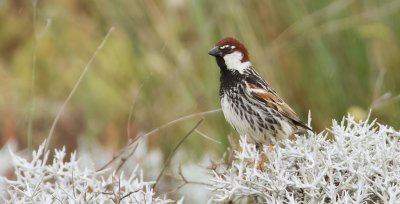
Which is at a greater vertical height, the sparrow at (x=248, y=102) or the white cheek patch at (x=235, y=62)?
the white cheek patch at (x=235, y=62)

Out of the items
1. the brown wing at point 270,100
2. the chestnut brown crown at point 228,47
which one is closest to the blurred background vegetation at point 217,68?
the brown wing at point 270,100

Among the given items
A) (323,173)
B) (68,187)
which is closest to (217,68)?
(68,187)

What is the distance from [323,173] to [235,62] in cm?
91

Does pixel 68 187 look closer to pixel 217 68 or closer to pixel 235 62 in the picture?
pixel 235 62

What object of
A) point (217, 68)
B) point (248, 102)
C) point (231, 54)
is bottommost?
point (248, 102)

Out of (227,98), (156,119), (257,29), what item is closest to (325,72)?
(257,29)

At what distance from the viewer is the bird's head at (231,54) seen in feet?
9.57

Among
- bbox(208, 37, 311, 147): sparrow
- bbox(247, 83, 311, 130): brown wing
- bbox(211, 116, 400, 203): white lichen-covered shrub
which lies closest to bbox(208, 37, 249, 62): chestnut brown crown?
bbox(208, 37, 311, 147): sparrow

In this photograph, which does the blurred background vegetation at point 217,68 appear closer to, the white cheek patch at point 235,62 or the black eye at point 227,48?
the white cheek patch at point 235,62

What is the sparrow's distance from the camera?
2885mm

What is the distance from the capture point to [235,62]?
301cm

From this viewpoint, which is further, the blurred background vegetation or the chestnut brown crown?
the blurred background vegetation

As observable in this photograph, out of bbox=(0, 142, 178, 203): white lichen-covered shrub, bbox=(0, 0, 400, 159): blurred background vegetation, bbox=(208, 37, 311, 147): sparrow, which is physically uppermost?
bbox=(0, 0, 400, 159): blurred background vegetation

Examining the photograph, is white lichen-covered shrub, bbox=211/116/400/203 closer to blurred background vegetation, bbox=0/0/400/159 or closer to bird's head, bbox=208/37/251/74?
bird's head, bbox=208/37/251/74
